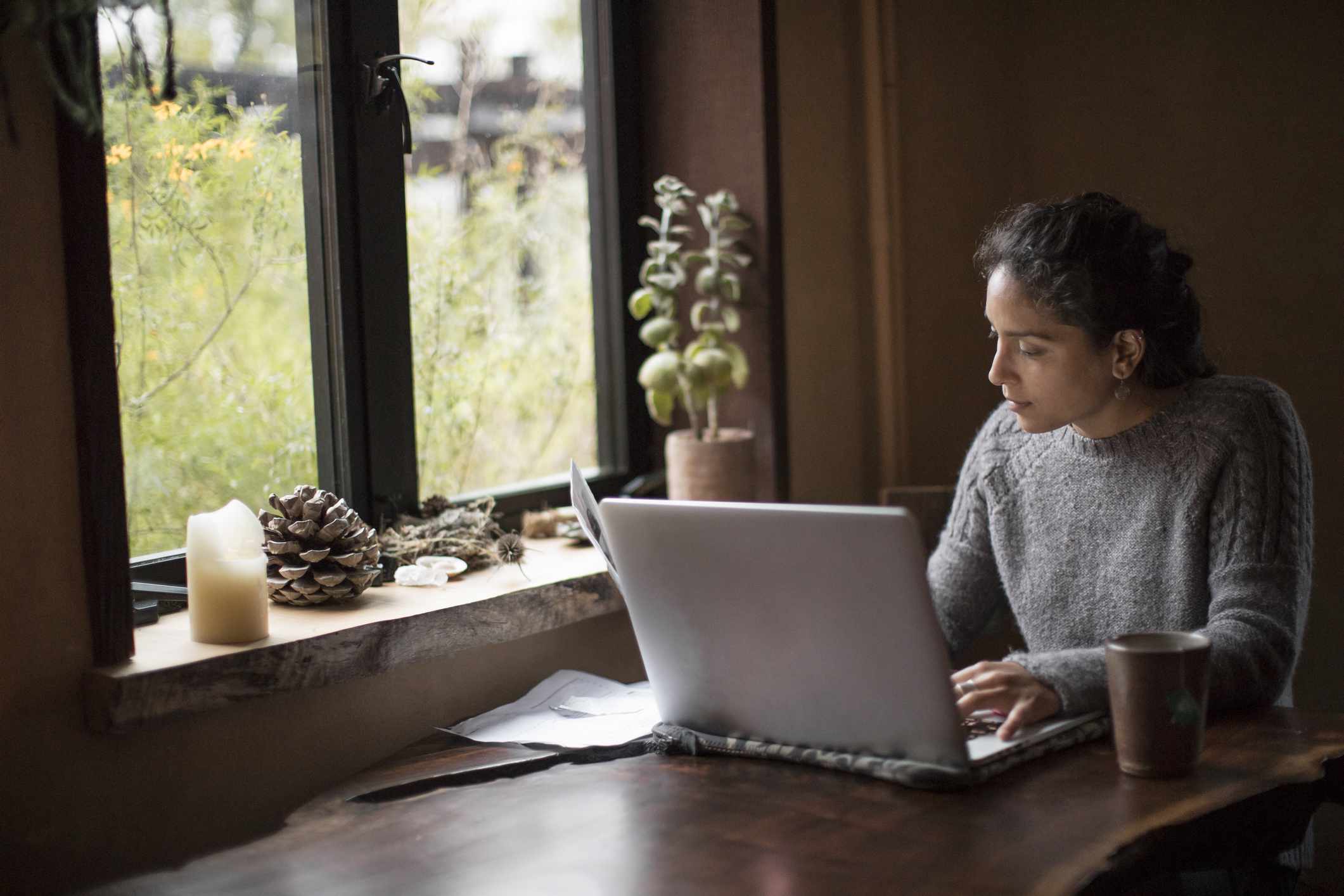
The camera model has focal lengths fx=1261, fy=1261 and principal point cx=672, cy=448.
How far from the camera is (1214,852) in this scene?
1.03 meters

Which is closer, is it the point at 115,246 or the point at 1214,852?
the point at 1214,852

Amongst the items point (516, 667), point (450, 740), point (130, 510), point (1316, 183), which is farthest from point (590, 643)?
point (1316, 183)

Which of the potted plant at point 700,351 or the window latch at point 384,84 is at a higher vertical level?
the window latch at point 384,84

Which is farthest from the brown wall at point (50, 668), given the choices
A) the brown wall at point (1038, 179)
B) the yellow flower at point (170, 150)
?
the brown wall at point (1038, 179)

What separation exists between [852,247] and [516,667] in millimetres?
1025

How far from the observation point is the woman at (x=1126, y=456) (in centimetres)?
142

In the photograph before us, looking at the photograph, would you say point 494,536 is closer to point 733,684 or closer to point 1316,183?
point 733,684

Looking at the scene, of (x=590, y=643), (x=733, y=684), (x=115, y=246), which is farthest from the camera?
(x=590, y=643)

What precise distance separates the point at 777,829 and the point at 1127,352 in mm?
790

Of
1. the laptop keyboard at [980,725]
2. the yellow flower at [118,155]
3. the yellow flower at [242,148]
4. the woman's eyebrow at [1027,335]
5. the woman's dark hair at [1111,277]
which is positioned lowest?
the laptop keyboard at [980,725]

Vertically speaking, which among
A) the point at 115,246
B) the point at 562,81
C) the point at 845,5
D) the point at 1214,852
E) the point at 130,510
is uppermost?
the point at 845,5

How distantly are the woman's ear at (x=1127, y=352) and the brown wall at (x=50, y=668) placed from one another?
1.06 meters

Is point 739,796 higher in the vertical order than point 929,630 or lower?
lower

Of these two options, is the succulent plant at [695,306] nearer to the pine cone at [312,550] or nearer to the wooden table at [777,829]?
the pine cone at [312,550]
